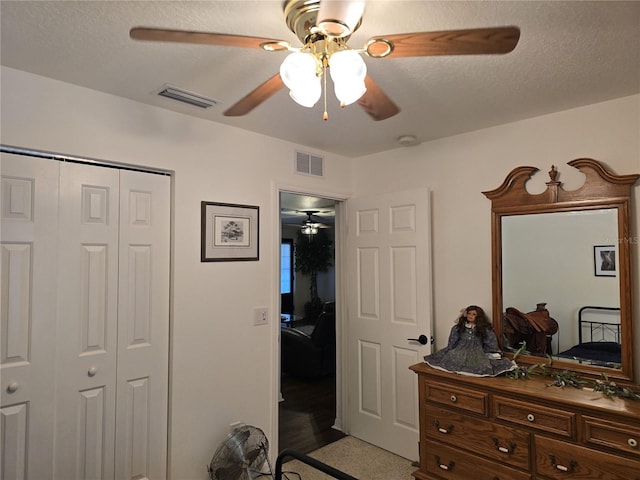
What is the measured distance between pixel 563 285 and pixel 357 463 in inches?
75.6

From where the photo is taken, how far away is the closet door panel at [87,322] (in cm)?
211

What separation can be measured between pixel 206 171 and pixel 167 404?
4.79 feet

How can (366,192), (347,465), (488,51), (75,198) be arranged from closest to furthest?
(488,51) → (75,198) → (347,465) → (366,192)

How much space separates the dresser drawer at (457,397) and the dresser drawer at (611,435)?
50 centimetres

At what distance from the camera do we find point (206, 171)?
266 centimetres

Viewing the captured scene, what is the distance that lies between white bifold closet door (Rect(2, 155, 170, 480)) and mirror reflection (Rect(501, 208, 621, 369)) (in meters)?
2.23

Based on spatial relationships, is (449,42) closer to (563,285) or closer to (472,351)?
(563,285)

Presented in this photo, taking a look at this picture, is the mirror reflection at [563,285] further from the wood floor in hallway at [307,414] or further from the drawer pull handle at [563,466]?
the wood floor in hallway at [307,414]

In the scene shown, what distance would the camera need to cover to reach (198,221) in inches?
103

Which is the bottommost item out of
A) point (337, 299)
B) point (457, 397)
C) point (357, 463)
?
point (357, 463)

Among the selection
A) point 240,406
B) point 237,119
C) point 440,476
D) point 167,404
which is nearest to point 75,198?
point 237,119

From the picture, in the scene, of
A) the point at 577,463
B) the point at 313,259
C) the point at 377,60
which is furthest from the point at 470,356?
the point at 313,259

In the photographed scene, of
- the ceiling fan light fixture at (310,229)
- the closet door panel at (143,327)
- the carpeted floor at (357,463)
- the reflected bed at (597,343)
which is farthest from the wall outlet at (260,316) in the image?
the ceiling fan light fixture at (310,229)

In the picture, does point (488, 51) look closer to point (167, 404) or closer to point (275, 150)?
point (275, 150)
